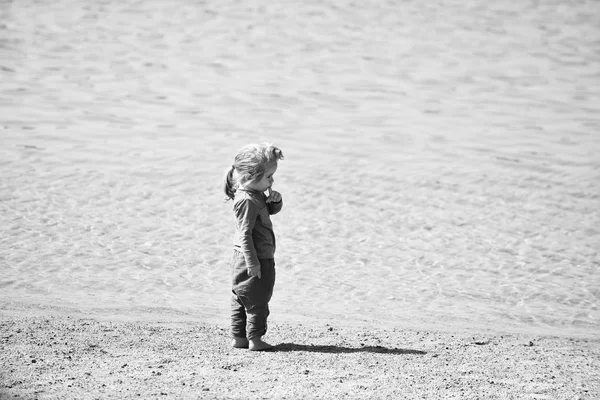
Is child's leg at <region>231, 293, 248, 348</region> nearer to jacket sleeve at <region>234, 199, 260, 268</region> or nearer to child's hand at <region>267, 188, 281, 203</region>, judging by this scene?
jacket sleeve at <region>234, 199, 260, 268</region>

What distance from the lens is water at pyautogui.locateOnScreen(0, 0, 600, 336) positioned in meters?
6.57

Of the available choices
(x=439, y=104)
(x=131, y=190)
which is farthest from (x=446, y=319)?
(x=439, y=104)

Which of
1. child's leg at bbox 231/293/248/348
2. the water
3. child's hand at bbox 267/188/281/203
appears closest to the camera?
child's hand at bbox 267/188/281/203

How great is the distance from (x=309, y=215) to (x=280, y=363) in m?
3.79

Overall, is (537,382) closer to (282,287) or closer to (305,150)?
(282,287)

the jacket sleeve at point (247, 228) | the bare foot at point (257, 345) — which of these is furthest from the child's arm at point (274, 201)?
the bare foot at point (257, 345)

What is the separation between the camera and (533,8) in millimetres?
23266

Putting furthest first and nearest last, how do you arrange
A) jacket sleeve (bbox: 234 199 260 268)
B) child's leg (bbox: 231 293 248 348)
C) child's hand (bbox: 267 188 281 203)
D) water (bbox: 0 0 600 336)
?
water (bbox: 0 0 600 336) → child's leg (bbox: 231 293 248 348) → child's hand (bbox: 267 188 281 203) → jacket sleeve (bbox: 234 199 260 268)

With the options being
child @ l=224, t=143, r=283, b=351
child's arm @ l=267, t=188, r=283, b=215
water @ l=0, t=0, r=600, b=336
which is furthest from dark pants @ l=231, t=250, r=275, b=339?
water @ l=0, t=0, r=600, b=336

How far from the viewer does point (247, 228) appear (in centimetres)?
473

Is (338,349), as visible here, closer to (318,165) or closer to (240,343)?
(240,343)

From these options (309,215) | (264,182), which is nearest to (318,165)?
(309,215)

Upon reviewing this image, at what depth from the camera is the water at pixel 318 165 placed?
6574 mm

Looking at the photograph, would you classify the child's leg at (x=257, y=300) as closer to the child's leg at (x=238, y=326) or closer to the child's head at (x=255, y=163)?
the child's leg at (x=238, y=326)
